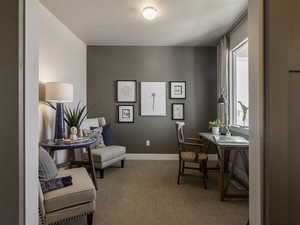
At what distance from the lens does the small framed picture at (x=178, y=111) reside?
448cm

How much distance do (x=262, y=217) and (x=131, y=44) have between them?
13.8 ft

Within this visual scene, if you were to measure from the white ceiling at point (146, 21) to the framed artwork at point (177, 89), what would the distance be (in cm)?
90

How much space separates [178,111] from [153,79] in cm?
97

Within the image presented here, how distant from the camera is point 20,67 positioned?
35.2 inches

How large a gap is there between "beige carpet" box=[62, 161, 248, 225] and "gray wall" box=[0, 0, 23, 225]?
1.37 meters

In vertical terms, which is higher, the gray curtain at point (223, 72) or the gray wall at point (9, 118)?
the gray curtain at point (223, 72)

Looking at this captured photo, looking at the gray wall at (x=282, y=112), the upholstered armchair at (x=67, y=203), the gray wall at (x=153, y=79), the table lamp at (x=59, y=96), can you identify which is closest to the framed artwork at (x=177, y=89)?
the gray wall at (x=153, y=79)

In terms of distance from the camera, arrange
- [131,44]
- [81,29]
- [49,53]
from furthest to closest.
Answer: [131,44] → [81,29] → [49,53]

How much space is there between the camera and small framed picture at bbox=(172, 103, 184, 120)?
448 centimetres

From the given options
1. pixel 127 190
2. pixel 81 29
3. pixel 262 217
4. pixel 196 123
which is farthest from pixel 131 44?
pixel 262 217

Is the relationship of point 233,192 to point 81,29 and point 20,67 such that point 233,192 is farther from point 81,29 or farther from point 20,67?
point 81,29

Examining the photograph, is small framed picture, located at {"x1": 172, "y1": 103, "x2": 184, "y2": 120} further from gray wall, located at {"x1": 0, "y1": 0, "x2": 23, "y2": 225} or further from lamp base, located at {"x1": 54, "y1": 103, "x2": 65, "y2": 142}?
gray wall, located at {"x1": 0, "y1": 0, "x2": 23, "y2": 225}

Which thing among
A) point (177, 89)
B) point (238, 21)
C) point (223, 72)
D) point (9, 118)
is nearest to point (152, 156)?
point (177, 89)

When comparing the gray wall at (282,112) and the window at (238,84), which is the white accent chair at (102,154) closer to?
the window at (238,84)
